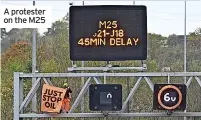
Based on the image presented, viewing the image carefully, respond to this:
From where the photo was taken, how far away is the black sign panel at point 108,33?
252 inches

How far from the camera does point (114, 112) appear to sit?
6758mm

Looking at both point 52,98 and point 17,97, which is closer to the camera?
point 52,98

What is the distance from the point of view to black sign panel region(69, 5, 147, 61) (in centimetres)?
640

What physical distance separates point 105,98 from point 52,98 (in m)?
0.59

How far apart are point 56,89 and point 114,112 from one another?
69cm

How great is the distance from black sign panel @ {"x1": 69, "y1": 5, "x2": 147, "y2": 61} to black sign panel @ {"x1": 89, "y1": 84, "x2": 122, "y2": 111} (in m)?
0.35

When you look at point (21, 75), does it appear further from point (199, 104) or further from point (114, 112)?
point (199, 104)

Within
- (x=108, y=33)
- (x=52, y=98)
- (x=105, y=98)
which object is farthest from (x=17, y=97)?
(x=108, y=33)

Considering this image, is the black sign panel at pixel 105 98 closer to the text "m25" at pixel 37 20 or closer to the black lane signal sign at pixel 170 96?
the black lane signal sign at pixel 170 96

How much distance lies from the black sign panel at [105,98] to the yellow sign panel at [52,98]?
350 millimetres

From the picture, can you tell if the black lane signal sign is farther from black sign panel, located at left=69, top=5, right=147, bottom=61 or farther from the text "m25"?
the text "m25"

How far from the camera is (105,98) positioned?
21.7ft
